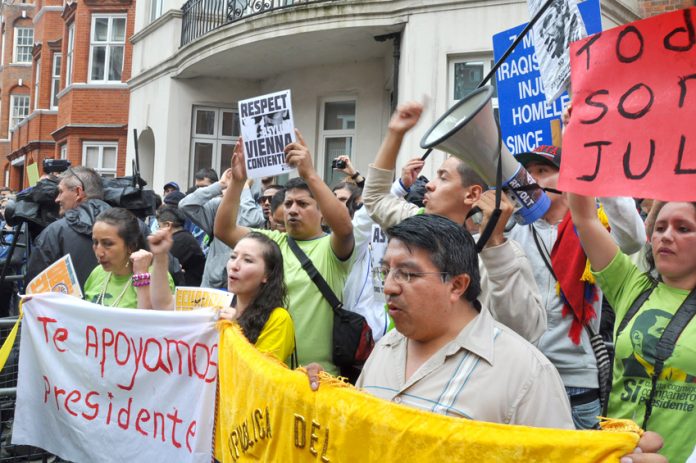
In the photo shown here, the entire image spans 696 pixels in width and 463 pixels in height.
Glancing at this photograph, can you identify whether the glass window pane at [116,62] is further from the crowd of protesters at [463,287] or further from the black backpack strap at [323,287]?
the black backpack strap at [323,287]

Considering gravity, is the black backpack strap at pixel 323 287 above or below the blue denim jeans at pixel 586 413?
above

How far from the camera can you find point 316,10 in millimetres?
12508

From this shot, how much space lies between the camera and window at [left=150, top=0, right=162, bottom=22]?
18.2 m

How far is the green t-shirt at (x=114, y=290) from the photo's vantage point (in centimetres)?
487

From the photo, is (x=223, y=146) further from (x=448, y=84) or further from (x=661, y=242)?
(x=661, y=242)

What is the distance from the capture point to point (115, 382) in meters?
4.36

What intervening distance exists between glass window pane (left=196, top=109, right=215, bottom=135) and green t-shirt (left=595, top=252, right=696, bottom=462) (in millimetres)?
14828

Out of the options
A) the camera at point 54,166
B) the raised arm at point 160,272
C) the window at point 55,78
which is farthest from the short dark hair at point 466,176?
the window at point 55,78

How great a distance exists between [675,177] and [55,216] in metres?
5.72

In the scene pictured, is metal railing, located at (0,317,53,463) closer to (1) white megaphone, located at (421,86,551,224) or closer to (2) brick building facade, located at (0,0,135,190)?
(1) white megaphone, located at (421,86,551,224)

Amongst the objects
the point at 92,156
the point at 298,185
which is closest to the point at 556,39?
the point at 298,185

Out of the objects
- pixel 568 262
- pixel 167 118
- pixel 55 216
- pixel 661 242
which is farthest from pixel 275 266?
pixel 167 118

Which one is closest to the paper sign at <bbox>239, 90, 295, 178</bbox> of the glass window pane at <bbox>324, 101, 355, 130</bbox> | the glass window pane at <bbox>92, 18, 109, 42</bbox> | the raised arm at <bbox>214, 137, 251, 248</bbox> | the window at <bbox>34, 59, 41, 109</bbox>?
the raised arm at <bbox>214, 137, 251, 248</bbox>

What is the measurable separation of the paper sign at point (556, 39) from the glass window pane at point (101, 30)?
2349cm
